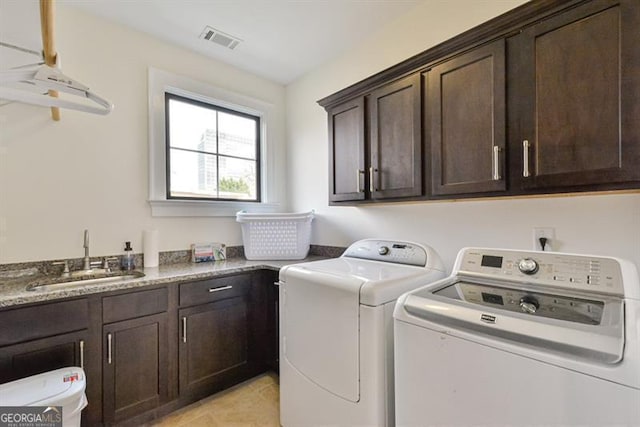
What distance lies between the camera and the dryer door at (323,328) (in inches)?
50.9

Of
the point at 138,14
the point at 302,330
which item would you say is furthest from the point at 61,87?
the point at 302,330

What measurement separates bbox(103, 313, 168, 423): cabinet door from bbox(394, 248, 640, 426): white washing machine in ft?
4.72

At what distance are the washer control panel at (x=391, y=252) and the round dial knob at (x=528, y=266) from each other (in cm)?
45

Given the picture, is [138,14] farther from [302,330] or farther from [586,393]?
[586,393]

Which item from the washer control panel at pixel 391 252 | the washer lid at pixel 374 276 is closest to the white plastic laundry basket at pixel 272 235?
the washer control panel at pixel 391 252

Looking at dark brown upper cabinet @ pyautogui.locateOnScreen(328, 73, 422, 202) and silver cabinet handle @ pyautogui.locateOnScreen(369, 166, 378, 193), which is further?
silver cabinet handle @ pyautogui.locateOnScreen(369, 166, 378, 193)

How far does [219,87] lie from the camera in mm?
2602

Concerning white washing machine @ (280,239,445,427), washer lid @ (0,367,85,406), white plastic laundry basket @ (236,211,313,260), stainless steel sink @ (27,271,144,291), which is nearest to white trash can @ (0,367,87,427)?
washer lid @ (0,367,85,406)

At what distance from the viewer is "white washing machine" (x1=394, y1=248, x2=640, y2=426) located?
74cm

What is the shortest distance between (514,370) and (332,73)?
248cm

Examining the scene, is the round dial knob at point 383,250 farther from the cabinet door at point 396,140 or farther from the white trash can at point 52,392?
the white trash can at point 52,392

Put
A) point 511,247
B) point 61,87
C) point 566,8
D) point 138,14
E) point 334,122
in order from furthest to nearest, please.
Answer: point 334,122 → point 138,14 → point 511,247 → point 61,87 → point 566,8

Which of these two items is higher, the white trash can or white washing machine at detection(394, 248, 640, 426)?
white washing machine at detection(394, 248, 640, 426)

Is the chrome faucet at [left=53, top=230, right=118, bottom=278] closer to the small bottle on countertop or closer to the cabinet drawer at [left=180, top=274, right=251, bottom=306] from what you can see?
the small bottle on countertop
